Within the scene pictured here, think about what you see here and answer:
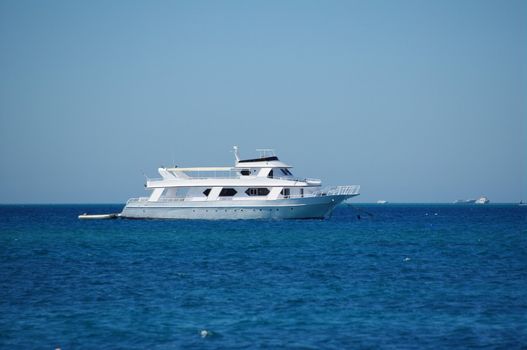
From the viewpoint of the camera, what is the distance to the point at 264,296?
70.5 feet

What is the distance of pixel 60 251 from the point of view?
36969 mm

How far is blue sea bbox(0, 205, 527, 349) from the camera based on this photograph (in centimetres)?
1623

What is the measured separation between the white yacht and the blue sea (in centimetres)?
1824

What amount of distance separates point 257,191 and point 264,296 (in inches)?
1479

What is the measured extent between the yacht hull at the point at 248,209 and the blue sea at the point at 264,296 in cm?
1809

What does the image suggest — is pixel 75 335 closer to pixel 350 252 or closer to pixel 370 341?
pixel 370 341

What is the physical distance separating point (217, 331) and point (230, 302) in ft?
12.1

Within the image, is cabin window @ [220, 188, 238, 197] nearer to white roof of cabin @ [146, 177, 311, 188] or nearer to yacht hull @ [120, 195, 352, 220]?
white roof of cabin @ [146, 177, 311, 188]

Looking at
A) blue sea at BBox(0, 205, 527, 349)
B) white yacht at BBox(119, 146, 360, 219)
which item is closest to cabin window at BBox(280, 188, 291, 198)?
white yacht at BBox(119, 146, 360, 219)

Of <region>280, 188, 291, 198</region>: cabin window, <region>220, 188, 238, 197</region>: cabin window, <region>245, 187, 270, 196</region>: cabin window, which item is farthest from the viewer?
<region>220, 188, 238, 197</region>: cabin window

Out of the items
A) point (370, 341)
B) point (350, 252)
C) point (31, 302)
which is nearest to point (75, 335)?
point (31, 302)

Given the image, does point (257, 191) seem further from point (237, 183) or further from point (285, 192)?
point (285, 192)

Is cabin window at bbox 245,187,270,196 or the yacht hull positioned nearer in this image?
the yacht hull

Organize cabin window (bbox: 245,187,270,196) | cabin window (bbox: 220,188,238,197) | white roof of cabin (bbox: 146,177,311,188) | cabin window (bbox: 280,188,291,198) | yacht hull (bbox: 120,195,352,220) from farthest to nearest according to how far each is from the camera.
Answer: cabin window (bbox: 220,188,238,197), cabin window (bbox: 245,187,270,196), cabin window (bbox: 280,188,291,198), yacht hull (bbox: 120,195,352,220), white roof of cabin (bbox: 146,177,311,188)
